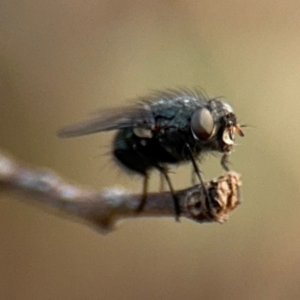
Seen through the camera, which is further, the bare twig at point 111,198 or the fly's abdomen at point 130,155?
the fly's abdomen at point 130,155

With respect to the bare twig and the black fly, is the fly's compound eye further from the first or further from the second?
the bare twig

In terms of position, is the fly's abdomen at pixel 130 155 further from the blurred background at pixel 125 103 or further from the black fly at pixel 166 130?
the blurred background at pixel 125 103

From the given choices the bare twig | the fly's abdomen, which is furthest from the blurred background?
the bare twig

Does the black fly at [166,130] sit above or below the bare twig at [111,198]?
above

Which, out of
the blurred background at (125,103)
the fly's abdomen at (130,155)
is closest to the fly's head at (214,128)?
the fly's abdomen at (130,155)

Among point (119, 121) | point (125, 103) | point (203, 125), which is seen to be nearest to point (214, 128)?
point (203, 125)

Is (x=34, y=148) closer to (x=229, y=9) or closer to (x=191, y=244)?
(x=191, y=244)

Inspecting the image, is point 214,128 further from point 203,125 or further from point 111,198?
point 111,198

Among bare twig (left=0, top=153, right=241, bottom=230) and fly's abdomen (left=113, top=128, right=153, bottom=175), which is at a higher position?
fly's abdomen (left=113, top=128, right=153, bottom=175)
